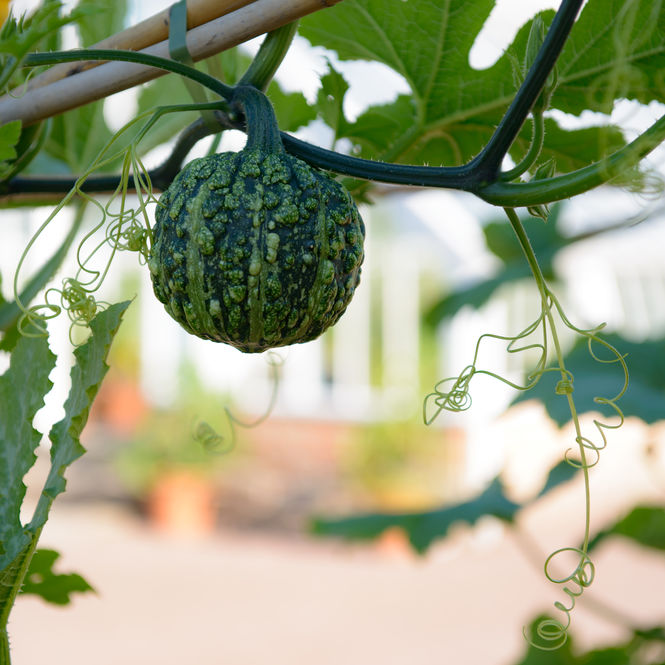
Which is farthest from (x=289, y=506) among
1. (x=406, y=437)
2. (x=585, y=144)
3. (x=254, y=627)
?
(x=585, y=144)

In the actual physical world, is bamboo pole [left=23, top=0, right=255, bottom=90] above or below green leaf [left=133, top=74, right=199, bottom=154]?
below

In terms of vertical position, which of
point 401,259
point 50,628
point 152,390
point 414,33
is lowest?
point 50,628

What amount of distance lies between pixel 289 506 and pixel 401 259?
2.76 metres

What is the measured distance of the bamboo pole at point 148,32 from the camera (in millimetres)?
536

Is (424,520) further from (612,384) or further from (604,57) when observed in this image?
(604,57)

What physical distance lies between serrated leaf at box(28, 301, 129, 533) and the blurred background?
415cm

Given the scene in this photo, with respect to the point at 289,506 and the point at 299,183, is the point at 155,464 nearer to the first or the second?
the point at 289,506

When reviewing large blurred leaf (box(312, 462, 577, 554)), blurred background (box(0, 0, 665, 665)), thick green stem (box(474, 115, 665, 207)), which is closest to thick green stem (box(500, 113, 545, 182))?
thick green stem (box(474, 115, 665, 207))

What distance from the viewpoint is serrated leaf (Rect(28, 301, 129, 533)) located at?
1.68 ft

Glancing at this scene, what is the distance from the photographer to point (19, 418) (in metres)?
0.57

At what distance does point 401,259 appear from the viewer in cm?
888

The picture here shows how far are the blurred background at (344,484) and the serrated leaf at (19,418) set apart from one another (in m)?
4.12

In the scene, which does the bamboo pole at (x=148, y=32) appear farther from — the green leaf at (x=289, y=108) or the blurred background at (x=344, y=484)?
the blurred background at (x=344, y=484)

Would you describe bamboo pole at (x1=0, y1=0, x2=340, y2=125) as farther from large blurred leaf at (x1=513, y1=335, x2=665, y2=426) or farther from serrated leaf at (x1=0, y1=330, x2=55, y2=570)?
large blurred leaf at (x1=513, y1=335, x2=665, y2=426)
